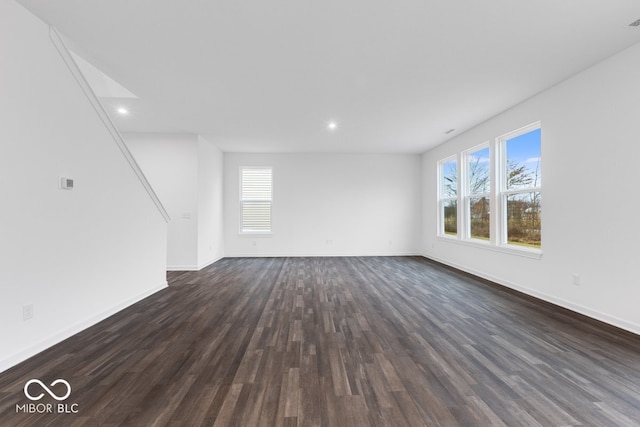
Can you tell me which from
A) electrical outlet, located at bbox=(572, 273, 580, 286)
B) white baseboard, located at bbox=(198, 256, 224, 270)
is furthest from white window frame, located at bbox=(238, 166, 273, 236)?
electrical outlet, located at bbox=(572, 273, 580, 286)

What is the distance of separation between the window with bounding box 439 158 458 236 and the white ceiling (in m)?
1.81

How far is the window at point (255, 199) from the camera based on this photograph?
23.6 ft

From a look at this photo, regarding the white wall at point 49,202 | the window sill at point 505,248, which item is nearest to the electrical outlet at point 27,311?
the white wall at point 49,202

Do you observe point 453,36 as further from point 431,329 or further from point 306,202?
point 306,202

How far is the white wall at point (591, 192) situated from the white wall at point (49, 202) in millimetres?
5290

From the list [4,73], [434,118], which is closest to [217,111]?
[4,73]

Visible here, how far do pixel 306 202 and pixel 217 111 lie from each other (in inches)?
138

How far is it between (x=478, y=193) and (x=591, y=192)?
2.17 metres

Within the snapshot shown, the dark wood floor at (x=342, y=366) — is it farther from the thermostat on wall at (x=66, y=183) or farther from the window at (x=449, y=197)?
the window at (x=449, y=197)

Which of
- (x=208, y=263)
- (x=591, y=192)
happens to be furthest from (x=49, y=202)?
(x=591, y=192)

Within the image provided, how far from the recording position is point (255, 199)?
7207 mm

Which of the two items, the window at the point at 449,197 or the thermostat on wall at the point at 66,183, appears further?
the window at the point at 449,197

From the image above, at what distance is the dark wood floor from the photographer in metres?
1.52

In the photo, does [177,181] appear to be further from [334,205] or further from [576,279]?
[576,279]
